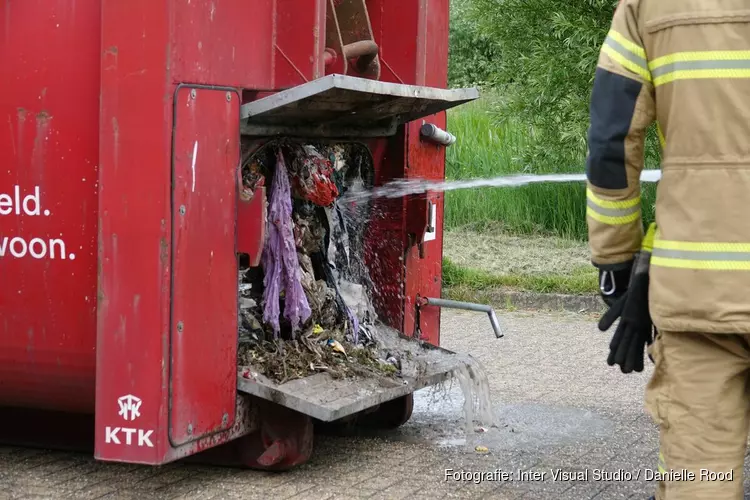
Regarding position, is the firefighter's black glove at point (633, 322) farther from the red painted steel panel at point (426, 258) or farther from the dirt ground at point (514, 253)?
the dirt ground at point (514, 253)

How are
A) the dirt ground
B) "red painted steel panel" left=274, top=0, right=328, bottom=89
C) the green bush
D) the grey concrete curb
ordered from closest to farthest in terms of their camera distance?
"red painted steel panel" left=274, top=0, right=328, bottom=89, the grey concrete curb, the dirt ground, the green bush

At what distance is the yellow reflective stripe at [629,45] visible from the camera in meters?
2.81

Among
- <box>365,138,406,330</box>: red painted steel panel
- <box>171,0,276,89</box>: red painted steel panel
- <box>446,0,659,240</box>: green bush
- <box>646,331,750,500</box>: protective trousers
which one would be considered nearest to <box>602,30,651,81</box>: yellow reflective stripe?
<box>646,331,750,500</box>: protective trousers

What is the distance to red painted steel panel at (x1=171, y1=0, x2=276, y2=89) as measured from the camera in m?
3.63

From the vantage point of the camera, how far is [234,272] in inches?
153

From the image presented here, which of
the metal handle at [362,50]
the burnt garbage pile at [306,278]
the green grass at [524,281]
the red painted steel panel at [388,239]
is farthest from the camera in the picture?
the green grass at [524,281]

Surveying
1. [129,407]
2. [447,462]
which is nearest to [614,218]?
[129,407]

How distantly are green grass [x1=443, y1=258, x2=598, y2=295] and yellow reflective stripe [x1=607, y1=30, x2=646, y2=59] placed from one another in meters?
5.64

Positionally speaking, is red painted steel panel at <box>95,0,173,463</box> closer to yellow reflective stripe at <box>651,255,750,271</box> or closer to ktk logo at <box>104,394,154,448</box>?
ktk logo at <box>104,394,154,448</box>

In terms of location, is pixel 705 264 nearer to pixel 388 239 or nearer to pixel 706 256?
pixel 706 256

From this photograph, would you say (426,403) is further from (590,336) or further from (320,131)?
(590,336)

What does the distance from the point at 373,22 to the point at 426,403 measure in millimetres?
1766

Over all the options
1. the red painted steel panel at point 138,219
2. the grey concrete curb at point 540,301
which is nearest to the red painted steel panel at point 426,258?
the red painted steel panel at point 138,219

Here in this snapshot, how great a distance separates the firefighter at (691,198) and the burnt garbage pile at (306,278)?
1.47 meters
